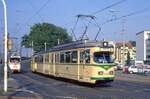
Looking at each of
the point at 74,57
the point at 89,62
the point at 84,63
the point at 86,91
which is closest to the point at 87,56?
the point at 89,62

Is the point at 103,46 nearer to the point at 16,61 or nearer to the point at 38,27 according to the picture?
the point at 16,61

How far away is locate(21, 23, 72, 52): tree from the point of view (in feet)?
433

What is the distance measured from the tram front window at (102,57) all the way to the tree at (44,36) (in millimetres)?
96981

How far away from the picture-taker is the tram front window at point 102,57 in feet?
103

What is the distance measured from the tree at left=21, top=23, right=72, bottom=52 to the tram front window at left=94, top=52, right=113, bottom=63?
318ft

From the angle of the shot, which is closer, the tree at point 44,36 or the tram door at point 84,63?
the tram door at point 84,63

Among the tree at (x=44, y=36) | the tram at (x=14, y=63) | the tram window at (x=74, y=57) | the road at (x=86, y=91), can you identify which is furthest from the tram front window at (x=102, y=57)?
the tree at (x=44, y=36)

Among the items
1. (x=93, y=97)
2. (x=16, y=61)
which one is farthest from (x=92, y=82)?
(x=16, y=61)

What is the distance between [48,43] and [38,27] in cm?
1102

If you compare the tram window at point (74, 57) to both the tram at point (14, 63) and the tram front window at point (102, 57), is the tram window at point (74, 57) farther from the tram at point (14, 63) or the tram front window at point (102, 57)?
the tram at point (14, 63)

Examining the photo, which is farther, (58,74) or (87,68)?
(58,74)

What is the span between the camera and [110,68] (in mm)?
31484

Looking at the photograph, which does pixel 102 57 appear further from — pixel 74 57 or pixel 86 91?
pixel 86 91

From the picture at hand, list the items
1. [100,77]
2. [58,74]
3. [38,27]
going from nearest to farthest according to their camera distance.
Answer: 1. [100,77]
2. [58,74]
3. [38,27]
